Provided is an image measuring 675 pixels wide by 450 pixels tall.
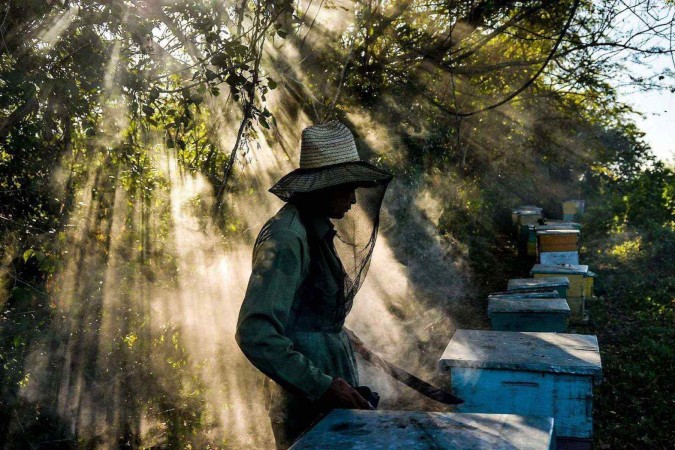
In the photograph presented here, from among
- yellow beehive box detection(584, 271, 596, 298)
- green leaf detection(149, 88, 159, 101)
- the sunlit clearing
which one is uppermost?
the sunlit clearing

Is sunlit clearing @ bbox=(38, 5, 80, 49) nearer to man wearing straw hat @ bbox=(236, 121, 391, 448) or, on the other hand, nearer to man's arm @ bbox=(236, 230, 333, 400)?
man wearing straw hat @ bbox=(236, 121, 391, 448)

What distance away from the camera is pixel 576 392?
263cm

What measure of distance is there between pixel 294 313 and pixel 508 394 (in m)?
1.34

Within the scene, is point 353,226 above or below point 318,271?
above

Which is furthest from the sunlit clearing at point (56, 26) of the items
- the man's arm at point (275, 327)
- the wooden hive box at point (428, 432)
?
the wooden hive box at point (428, 432)

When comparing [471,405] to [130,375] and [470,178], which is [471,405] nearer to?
[130,375]

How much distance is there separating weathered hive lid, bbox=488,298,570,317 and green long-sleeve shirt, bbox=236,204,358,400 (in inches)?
104

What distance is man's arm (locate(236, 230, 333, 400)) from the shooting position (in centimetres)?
159

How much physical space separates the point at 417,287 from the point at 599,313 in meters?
2.26

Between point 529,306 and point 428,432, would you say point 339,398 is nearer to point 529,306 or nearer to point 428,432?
point 428,432

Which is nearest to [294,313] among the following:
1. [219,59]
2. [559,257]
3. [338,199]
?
[338,199]

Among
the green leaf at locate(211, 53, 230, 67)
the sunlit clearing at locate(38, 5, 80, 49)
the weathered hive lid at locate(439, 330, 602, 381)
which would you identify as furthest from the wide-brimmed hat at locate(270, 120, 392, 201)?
the sunlit clearing at locate(38, 5, 80, 49)

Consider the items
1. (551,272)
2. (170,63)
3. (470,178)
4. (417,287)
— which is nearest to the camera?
(170,63)

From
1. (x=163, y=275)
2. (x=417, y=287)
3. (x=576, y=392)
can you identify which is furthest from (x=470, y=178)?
(x=576, y=392)
